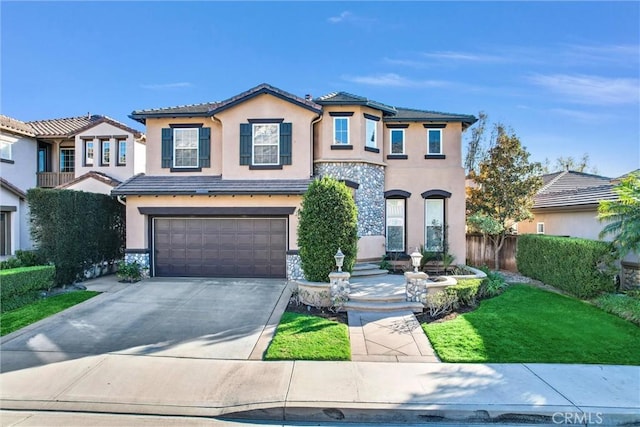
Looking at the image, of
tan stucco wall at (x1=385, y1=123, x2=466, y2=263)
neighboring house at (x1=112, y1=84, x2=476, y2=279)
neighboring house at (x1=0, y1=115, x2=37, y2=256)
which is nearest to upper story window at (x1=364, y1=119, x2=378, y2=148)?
neighboring house at (x1=112, y1=84, x2=476, y2=279)

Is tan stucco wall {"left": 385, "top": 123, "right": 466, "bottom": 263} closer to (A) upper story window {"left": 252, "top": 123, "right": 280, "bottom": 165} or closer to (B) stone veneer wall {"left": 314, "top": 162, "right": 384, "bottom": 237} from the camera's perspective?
(B) stone veneer wall {"left": 314, "top": 162, "right": 384, "bottom": 237}

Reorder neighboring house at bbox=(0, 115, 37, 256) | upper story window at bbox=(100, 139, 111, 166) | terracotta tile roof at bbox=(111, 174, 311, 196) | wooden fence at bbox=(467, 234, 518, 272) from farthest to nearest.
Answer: upper story window at bbox=(100, 139, 111, 166)
wooden fence at bbox=(467, 234, 518, 272)
neighboring house at bbox=(0, 115, 37, 256)
terracotta tile roof at bbox=(111, 174, 311, 196)

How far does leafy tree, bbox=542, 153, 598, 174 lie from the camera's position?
39062 millimetres

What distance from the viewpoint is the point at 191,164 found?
1390 centimetres

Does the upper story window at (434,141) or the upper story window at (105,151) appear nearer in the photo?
the upper story window at (434,141)

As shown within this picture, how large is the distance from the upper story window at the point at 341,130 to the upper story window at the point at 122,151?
43.5ft

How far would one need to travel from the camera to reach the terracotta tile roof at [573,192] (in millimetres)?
12984

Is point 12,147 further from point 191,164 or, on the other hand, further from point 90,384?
point 90,384

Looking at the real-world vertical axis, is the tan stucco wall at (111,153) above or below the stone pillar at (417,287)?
above

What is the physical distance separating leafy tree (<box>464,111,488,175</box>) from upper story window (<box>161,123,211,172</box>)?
16.9m

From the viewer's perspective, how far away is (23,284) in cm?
948

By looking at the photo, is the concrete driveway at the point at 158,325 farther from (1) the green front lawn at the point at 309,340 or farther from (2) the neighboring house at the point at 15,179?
(2) the neighboring house at the point at 15,179

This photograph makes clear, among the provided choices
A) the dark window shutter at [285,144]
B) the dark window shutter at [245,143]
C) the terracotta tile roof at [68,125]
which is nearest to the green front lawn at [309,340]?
the dark window shutter at [285,144]

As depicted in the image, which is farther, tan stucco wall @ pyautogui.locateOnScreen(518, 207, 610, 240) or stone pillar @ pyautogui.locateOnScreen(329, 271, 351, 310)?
tan stucco wall @ pyautogui.locateOnScreen(518, 207, 610, 240)
